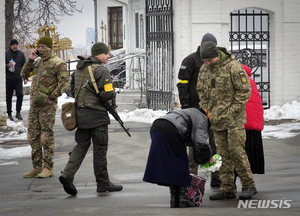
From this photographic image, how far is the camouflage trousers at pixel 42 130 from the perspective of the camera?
9047 mm

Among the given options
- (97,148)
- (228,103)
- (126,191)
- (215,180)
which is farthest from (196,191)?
(97,148)

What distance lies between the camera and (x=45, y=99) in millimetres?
8977

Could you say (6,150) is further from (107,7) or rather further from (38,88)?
(107,7)

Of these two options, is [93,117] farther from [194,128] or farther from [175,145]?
[194,128]

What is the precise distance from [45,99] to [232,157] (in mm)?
3016

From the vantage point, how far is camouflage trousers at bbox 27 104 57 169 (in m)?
9.05

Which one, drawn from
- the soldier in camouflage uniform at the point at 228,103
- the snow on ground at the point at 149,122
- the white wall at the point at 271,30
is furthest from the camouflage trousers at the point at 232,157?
the white wall at the point at 271,30

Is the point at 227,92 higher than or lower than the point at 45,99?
higher

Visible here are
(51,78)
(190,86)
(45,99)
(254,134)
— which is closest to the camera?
(254,134)

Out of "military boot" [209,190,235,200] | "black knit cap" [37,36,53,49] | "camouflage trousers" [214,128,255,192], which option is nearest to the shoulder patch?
"camouflage trousers" [214,128,255,192]

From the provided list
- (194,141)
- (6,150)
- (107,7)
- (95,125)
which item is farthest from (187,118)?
(107,7)

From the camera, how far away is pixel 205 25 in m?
16.0

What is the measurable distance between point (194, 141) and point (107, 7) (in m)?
29.0

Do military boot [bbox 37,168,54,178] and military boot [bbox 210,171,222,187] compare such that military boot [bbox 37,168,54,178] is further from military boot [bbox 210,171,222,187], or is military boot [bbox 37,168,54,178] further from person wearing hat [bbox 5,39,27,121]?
person wearing hat [bbox 5,39,27,121]
